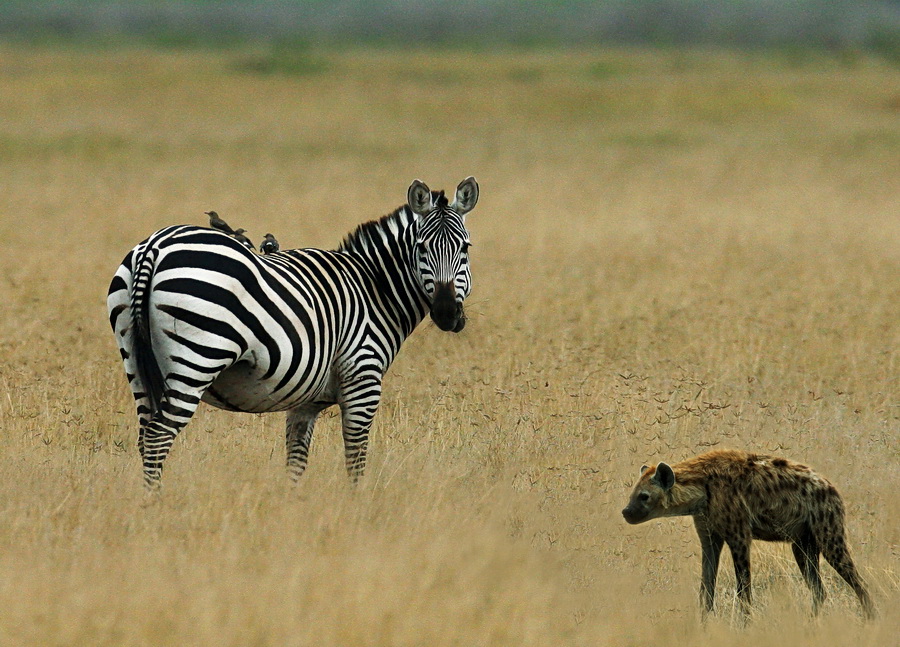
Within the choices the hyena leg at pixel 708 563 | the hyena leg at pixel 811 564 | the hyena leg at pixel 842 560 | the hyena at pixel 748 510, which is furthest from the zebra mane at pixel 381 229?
the hyena leg at pixel 842 560

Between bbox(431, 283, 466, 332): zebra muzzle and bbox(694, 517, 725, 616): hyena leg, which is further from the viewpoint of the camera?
bbox(431, 283, 466, 332): zebra muzzle

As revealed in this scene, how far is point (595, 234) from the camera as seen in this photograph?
2081cm

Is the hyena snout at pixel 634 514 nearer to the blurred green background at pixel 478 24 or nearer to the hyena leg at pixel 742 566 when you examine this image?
the hyena leg at pixel 742 566

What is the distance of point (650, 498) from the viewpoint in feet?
21.9

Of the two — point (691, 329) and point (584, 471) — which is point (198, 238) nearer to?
point (584, 471)

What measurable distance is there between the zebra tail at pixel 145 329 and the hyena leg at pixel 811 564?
3.83 metres

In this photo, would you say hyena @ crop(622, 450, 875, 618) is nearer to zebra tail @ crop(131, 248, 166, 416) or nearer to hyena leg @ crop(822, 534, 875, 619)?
hyena leg @ crop(822, 534, 875, 619)

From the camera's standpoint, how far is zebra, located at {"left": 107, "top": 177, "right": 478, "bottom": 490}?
267 inches

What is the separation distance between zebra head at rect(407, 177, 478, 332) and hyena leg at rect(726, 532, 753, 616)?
93.0 inches

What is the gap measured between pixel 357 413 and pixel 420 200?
1621 millimetres

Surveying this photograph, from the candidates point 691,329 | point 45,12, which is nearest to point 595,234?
point 691,329

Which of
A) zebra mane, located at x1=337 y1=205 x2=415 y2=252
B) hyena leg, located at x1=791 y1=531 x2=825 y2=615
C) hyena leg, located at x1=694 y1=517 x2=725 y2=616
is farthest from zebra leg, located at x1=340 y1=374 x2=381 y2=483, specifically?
hyena leg, located at x1=791 y1=531 x2=825 y2=615

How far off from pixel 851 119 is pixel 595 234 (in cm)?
2430

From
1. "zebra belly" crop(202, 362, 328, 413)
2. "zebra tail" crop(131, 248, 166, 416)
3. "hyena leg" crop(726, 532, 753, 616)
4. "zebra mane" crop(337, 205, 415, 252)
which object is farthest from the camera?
"zebra mane" crop(337, 205, 415, 252)
